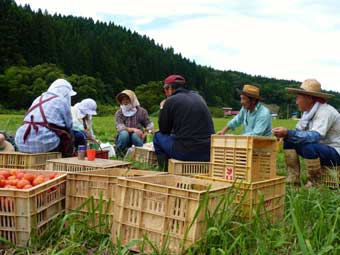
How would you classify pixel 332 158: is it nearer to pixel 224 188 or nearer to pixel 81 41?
pixel 224 188

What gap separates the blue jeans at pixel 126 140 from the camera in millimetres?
7812

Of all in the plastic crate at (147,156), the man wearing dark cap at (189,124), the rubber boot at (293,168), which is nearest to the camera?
the man wearing dark cap at (189,124)

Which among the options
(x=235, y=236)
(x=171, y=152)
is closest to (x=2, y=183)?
(x=235, y=236)

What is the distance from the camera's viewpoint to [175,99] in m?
5.61

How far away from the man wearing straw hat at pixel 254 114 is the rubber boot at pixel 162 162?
0.84 meters

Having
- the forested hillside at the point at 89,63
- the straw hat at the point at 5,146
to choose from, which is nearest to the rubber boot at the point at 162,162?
the straw hat at the point at 5,146

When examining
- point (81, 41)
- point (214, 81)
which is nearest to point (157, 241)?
point (81, 41)

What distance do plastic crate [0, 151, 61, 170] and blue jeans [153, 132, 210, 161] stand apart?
60.8 inches

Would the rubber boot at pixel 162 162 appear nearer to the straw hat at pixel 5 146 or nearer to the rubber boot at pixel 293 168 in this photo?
the rubber boot at pixel 293 168

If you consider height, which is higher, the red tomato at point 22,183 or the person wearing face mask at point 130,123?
the person wearing face mask at point 130,123

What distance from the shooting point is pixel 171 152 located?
232 inches

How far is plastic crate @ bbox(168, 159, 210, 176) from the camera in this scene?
535cm

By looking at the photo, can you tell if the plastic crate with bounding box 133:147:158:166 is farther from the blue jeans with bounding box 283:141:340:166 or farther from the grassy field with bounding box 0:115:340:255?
the grassy field with bounding box 0:115:340:255

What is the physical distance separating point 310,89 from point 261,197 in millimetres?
2943
